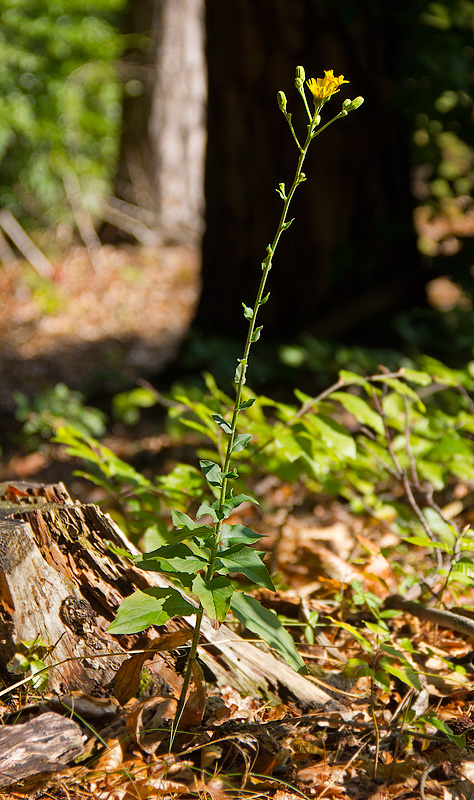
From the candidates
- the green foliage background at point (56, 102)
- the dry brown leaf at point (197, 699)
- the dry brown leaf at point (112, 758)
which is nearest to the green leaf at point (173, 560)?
the dry brown leaf at point (197, 699)

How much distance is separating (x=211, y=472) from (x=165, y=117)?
25.0 feet

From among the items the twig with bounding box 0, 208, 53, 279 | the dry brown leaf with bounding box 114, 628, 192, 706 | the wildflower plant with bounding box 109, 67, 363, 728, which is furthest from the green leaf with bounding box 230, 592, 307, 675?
the twig with bounding box 0, 208, 53, 279

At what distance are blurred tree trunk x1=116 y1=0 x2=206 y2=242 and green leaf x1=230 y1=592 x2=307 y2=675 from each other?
7.14 meters

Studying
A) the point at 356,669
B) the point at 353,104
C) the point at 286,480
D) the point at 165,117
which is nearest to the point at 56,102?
the point at 165,117

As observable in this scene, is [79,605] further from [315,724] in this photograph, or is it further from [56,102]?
[56,102]

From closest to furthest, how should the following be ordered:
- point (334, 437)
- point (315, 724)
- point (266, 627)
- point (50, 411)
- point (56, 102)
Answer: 1. point (266, 627)
2. point (315, 724)
3. point (334, 437)
4. point (50, 411)
5. point (56, 102)

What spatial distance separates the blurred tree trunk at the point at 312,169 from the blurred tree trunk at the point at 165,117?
396 centimetres

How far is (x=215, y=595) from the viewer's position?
99cm

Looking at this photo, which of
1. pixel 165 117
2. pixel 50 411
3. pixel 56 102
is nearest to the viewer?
pixel 50 411

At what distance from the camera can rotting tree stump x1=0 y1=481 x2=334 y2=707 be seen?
1.26m

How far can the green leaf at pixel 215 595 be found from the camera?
949 mm

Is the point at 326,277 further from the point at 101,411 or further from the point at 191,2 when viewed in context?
the point at 191,2

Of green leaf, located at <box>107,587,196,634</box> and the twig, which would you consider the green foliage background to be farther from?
green leaf, located at <box>107,587,196,634</box>

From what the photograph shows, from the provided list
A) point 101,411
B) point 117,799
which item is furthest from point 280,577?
point 101,411
